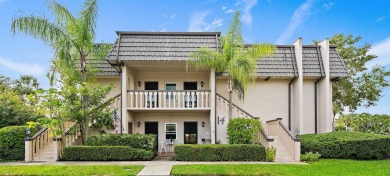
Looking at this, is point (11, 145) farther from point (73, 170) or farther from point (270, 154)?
point (270, 154)

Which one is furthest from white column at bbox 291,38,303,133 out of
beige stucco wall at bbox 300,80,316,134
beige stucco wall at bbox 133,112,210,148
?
beige stucco wall at bbox 133,112,210,148

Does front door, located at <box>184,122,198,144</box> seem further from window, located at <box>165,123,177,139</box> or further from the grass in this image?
the grass

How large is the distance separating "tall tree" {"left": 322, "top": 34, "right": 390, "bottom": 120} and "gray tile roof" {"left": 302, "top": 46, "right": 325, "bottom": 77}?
8506mm

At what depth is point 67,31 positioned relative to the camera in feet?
48.2

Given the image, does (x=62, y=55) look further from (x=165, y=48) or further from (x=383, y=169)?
(x=383, y=169)

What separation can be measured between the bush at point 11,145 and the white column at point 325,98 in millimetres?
16347

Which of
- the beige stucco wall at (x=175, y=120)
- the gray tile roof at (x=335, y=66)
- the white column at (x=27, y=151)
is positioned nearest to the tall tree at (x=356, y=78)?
the gray tile roof at (x=335, y=66)

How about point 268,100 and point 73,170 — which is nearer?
point 73,170

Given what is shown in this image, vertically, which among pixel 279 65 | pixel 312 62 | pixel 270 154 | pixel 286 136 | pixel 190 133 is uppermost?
pixel 312 62

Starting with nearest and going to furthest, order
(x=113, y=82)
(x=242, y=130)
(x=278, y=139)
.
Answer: (x=242, y=130), (x=278, y=139), (x=113, y=82)

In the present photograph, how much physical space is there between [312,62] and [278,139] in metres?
5.52

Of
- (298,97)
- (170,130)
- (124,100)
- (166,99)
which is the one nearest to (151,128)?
(170,130)

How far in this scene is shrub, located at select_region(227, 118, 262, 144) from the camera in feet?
46.7

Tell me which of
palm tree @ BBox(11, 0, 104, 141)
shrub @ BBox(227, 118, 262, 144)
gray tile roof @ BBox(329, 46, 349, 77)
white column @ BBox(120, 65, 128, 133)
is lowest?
shrub @ BBox(227, 118, 262, 144)
